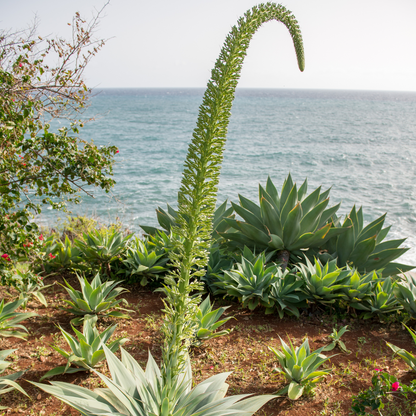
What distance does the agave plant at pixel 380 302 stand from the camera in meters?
4.25

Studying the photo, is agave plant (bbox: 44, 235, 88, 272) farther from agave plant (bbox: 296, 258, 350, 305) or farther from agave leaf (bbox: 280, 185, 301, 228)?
agave plant (bbox: 296, 258, 350, 305)

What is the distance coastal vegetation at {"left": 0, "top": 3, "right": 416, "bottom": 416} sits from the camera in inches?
80.1

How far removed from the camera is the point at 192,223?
6.39 feet

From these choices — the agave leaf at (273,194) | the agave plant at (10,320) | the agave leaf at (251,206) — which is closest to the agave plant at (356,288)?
the agave leaf at (273,194)

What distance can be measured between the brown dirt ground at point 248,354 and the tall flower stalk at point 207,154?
5.14ft

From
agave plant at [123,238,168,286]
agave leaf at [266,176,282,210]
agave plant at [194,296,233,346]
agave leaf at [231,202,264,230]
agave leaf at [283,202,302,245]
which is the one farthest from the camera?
agave leaf at [266,176,282,210]

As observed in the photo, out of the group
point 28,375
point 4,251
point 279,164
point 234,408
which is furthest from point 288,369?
point 279,164

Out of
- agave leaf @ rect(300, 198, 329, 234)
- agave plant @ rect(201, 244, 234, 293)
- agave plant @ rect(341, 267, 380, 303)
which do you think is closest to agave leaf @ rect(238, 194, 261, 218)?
agave leaf @ rect(300, 198, 329, 234)

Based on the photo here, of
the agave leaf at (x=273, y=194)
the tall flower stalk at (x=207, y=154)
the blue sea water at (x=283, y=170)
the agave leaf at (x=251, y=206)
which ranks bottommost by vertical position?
the blue sea water at (x=283, y=170)

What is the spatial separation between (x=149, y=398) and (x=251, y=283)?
Result: 2285 millimetres

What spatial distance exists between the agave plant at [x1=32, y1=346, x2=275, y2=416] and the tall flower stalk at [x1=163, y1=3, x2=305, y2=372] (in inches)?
14.5

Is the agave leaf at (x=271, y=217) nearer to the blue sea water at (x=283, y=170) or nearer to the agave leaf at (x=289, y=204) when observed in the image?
the agave leaf at (x=289, y=204)

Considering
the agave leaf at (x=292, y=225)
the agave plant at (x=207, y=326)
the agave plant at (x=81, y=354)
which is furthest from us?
the agave leaf at (x=292, y=225)

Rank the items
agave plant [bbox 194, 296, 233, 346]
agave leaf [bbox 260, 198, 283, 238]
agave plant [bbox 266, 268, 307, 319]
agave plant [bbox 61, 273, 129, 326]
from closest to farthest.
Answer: agave plant [bbox 194, 296, 233, 346] → agave plant [bbox 61, 273, 129, 326] → agave plant [bbox 266, 268, 307, 319] → agave leaf [bbox 260, 198, 283, 238]
